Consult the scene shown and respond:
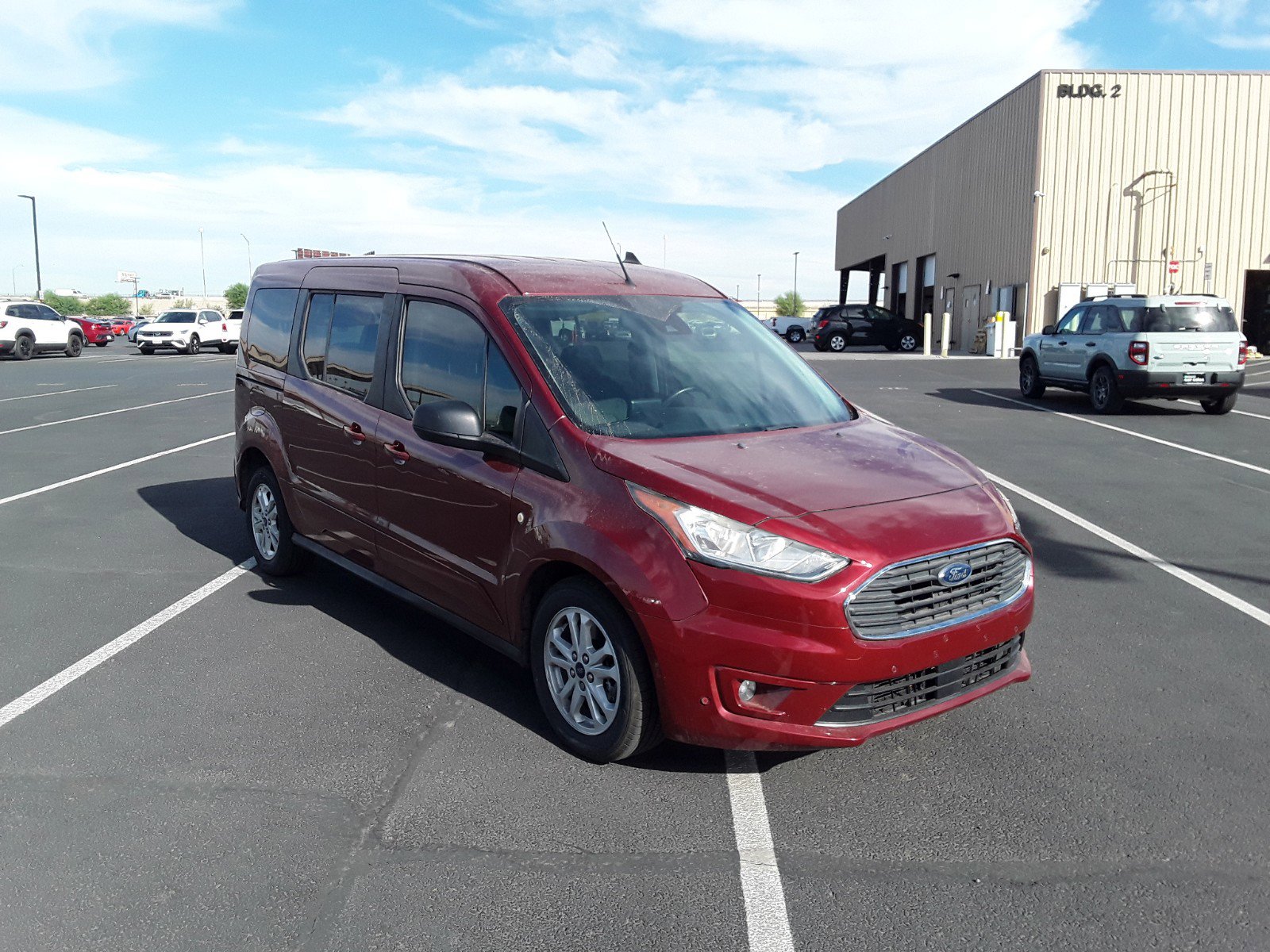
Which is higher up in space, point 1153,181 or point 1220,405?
point 1153,181

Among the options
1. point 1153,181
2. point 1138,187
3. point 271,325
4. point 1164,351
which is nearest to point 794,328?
point 1138,187

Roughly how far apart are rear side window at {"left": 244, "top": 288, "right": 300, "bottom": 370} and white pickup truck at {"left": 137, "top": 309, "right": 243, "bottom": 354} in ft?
113

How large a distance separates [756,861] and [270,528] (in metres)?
4.15

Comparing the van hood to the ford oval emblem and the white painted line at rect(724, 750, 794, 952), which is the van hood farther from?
the white painted line at rect(724, 750, 794, 952)

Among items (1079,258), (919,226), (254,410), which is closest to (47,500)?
(254,410)

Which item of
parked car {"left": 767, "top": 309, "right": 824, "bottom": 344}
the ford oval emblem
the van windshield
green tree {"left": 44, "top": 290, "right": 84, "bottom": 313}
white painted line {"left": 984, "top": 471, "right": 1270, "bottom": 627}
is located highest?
green tree {"left": 44, "top": 290, "right": 84, "bottom": 313}

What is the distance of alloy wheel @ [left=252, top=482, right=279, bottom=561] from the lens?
636 centimetres

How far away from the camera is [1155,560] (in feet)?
23.0

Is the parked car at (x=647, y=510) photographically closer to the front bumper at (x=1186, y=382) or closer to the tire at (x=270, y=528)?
the tire at (x=270, y=528)

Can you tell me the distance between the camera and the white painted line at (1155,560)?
5.93m

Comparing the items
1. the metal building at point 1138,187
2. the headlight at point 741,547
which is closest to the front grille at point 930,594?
the headlight at point 741,547

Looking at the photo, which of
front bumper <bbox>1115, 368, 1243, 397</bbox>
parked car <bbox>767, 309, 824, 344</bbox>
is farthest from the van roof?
parked car <bbox>767, 309, 824, 344</bbox>

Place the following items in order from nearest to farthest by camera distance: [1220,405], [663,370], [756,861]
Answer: [756,861], [663,370], [1220,405]

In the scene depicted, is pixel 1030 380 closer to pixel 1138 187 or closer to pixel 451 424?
pixel 451 424
